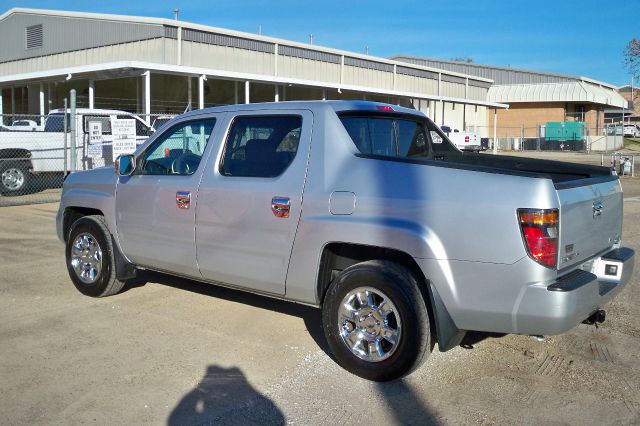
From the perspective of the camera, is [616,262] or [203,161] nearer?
[616,262]

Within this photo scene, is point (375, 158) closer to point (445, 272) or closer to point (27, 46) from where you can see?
point (445, 272)

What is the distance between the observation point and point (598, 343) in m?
5.38

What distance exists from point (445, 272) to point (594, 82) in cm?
6030

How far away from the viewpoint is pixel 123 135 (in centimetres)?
1461

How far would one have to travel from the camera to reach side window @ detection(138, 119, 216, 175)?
19.0 ft

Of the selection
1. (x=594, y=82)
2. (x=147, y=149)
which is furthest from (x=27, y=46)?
(x=594, y=82)

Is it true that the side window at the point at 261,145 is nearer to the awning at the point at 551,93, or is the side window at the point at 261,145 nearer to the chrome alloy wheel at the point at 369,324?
the chrome alloy wheel at the point at 369,324

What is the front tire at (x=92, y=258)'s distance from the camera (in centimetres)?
632

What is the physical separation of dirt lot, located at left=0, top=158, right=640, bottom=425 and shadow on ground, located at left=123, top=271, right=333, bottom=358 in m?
0.03

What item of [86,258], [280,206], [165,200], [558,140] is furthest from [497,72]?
[280,206]

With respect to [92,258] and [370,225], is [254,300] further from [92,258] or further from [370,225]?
[370,225]

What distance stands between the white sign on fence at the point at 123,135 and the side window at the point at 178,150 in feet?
29.1

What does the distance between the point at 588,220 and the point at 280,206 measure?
2.15 meters

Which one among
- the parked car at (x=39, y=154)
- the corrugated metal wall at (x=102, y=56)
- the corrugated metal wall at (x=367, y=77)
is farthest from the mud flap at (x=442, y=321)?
the corrugated metal wall at (x=367, y=77)
